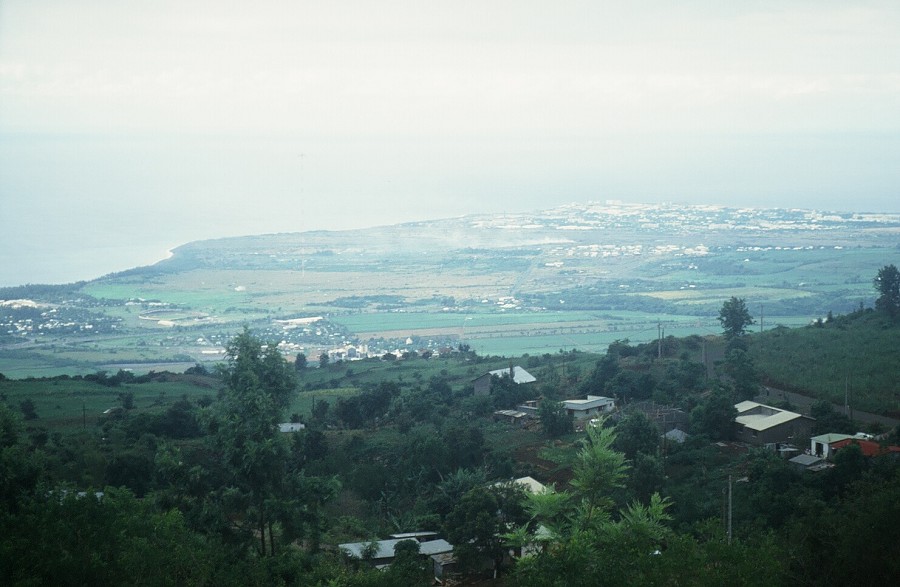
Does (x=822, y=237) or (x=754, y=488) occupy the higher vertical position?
(x=822, y=237)

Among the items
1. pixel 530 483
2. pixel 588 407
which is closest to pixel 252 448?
pixel 530 483

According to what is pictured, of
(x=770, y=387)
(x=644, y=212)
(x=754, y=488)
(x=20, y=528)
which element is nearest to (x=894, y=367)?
(x=770, y=387)

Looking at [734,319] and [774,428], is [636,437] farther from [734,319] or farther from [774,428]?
[734,319]

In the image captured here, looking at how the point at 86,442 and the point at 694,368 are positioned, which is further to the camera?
the point at 694,368

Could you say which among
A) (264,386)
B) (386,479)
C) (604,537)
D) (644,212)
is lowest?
→ (386,479)

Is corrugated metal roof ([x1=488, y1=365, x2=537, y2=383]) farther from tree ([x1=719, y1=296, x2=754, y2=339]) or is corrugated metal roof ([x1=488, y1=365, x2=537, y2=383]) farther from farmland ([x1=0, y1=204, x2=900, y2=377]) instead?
farmland ([x1=0, y1=204, x2=900, y2=377])

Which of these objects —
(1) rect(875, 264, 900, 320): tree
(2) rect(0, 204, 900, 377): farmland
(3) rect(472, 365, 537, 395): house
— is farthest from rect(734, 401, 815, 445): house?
(2) rect(0, 204, 900, 377): farmland

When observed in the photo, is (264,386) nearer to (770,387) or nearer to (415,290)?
(770,387)
